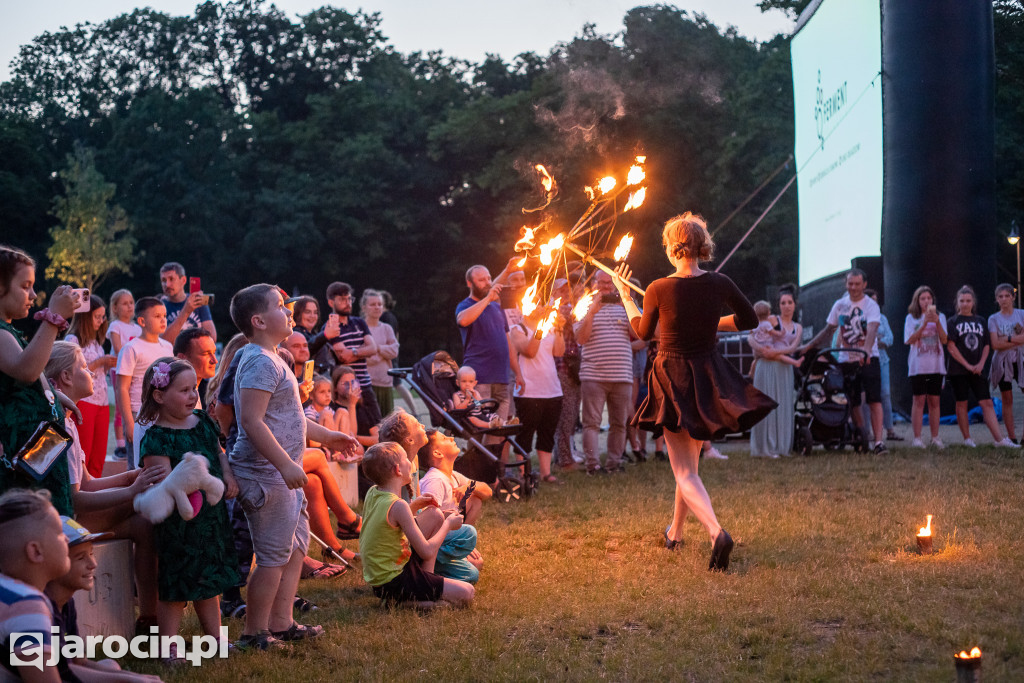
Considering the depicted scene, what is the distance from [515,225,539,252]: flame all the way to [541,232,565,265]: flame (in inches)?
7.0

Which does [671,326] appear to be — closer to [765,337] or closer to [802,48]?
[765,337]

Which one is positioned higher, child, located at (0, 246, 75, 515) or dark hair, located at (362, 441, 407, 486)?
child, located at (0, 246, 75, 515)

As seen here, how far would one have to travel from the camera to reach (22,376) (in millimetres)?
4137

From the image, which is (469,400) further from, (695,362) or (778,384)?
(778,384)

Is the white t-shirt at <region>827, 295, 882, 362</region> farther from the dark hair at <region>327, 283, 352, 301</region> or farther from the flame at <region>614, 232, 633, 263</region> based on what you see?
the flame at <region>614, 232, 633, 263</region>

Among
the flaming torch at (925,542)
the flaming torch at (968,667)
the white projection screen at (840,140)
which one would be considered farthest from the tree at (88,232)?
the flaming torch at (968,667)

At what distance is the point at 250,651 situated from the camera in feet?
16.2

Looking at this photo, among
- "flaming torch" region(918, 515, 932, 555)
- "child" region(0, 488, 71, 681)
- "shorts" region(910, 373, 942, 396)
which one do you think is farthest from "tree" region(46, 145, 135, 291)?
"child" region(0, 488, 71, 681)

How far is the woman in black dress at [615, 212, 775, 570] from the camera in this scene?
647cm

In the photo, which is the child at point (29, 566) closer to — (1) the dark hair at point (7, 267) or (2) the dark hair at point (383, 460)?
(1) the dark hair at point (7, 267)

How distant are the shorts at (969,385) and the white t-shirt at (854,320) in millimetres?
918

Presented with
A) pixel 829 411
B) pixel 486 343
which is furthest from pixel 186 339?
pixel 829 411

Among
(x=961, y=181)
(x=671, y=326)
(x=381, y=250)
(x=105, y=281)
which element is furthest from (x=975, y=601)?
(x=105, y=281)

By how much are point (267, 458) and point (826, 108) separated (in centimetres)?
1642
